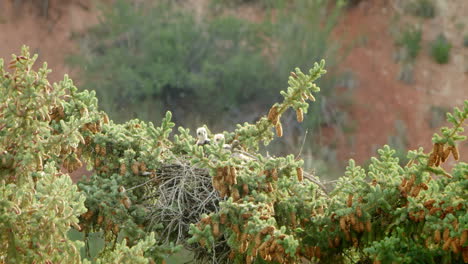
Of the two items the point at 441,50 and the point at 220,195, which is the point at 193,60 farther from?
the point at 220,195

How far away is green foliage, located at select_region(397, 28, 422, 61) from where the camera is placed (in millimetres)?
14242

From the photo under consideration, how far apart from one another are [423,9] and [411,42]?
1.00 meters

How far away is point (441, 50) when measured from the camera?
14.1 meters

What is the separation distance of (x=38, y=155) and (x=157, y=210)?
933 mm

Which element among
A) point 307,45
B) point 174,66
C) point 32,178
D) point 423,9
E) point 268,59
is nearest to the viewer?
point 32,178

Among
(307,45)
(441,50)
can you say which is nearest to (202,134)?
(307,45)

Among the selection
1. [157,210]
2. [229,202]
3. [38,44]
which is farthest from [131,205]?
[38,44]

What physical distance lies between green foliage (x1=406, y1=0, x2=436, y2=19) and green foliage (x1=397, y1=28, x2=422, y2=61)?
1.66 ft

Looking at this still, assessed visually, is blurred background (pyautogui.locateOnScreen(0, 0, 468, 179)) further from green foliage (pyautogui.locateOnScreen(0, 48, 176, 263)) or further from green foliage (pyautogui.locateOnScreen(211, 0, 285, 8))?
green foliage (pyautogui.locateOnScreen(0, 48, 176, 263))

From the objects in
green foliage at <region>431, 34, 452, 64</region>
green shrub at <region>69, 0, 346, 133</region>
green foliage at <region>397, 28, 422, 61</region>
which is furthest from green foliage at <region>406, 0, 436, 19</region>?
green shrub at <region>69, 0, 346, 133</region>

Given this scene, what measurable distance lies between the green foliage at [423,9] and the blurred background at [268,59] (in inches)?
0.8

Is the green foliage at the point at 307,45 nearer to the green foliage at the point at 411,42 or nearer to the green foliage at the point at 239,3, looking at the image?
the green foliage at the point at 239,3

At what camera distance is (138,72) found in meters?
12.1

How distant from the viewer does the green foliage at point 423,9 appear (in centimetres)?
1484
